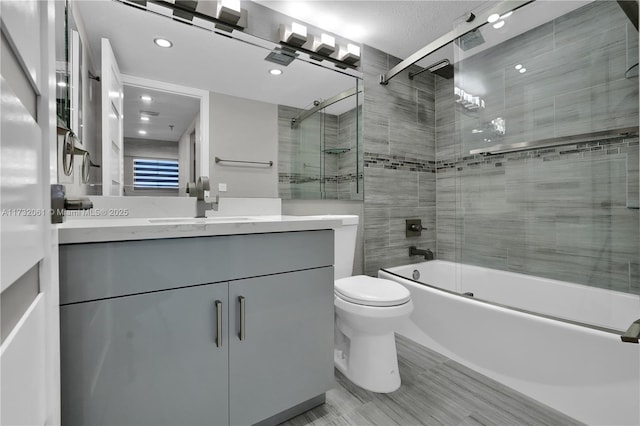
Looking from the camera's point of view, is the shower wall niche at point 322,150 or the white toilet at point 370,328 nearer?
the white toilet at point 370,328

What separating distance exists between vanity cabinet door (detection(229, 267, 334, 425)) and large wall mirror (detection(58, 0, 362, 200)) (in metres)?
0.77

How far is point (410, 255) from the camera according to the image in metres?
2.56

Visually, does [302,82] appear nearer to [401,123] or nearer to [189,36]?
[189,36]

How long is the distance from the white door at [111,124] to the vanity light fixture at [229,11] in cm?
64

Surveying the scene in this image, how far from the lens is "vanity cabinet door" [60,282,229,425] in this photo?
836 mm

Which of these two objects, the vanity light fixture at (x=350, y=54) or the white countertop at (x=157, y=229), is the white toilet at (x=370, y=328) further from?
the vanity light fixture at (x=350, y=54)

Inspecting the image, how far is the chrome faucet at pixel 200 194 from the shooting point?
154cm

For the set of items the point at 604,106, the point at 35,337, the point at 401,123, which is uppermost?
the point at 401,123

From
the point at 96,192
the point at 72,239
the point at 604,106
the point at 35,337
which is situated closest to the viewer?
the point at 35,337

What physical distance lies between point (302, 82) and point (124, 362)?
6.07 ft

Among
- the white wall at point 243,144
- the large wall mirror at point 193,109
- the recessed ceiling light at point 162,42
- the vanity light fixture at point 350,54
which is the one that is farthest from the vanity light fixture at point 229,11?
the vanity light fixture at point 350,54

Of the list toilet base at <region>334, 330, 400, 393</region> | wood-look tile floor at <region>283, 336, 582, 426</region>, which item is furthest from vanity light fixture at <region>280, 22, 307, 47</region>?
wood-look tile floor at <region>283, 336, 582, 426</region>

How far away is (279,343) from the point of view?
1.18 m

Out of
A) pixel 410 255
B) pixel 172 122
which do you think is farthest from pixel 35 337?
pixel 410 255
